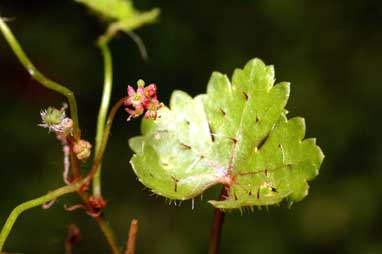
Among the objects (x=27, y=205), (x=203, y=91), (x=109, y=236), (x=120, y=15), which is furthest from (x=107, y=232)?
(x=203, y=91)

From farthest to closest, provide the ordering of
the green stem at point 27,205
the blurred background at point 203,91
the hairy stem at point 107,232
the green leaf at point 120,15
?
the blurred background at point 203,91 < the green leaf at point 120,15 < the hairy stem at point 107,232 < the green stem at point 27,205

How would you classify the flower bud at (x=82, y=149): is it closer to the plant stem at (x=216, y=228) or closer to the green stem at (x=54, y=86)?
the green stem at (x=54, y=86)

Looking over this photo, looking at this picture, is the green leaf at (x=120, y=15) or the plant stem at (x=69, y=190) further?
the green leaf at (x=120, y=15)

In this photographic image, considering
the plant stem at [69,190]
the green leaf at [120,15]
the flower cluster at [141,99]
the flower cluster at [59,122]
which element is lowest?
the plant stem at [69,190]

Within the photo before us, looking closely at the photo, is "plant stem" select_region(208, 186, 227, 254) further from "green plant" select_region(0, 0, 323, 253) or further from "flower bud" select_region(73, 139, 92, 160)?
"flower bud" select_region(73, 139, 92, 160)

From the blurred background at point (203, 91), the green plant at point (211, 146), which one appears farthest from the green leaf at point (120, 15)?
the blurred background at point (203, 91)

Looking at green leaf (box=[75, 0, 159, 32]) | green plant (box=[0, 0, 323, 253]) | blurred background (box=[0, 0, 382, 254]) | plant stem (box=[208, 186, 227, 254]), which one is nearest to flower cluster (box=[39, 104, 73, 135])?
green plant (box=[0, 0, 323, 253])

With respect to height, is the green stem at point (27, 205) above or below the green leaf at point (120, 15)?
below

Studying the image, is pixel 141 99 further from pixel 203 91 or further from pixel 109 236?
pixel 203 91
